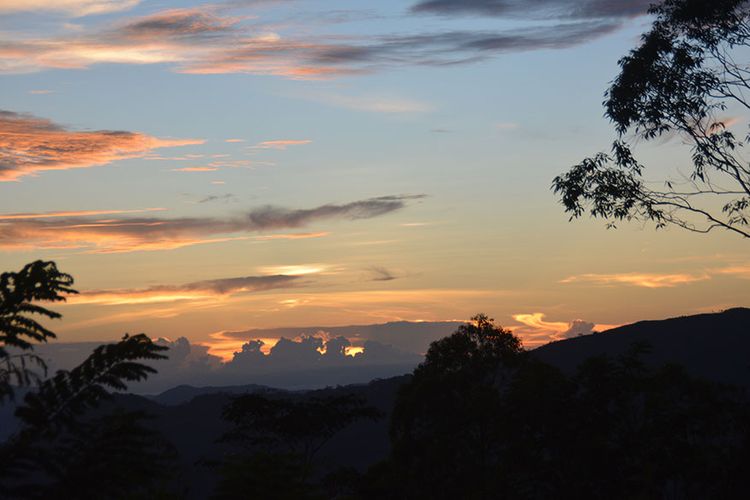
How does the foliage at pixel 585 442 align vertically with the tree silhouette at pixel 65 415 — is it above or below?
below

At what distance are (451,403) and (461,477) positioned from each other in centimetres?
404

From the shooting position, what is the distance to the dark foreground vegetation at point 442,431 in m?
10.4

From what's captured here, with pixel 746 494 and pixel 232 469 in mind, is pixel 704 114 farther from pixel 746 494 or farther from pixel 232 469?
pixel 232 469

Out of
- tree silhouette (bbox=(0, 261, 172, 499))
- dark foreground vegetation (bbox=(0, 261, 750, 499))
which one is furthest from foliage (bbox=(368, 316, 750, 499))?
tree silhouette (bbox=(0, 261, 172, 499))

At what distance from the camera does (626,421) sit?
31.9m

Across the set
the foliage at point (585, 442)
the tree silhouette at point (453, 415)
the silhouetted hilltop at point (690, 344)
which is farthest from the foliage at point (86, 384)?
the silhouetted hilltop at point (690, 344)

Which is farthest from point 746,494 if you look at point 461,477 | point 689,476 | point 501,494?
point 461,477

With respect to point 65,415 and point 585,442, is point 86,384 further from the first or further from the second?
point 585,442

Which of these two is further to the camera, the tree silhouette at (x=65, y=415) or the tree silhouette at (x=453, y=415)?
the tree silhouette at (x=453, y=415)

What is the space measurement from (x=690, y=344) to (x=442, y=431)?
147 metres

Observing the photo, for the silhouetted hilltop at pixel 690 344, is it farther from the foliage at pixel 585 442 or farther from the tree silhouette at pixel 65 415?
the tree silhouette at pixel 65 415

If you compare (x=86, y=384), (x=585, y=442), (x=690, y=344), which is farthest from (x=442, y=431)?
(x=690, y=344)

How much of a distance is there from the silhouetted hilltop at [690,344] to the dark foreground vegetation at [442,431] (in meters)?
126

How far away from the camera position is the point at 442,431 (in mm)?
39312
